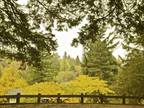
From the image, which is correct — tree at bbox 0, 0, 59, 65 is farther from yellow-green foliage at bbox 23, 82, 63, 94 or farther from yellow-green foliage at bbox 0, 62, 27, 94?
yellow-green foliage at bbox 0, 62, 27, 94

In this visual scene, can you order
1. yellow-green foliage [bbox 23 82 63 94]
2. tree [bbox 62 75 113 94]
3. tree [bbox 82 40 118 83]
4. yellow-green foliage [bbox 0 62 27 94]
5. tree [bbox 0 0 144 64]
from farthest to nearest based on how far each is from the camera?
tree [bbox 82 40 118 83] < yellow-green foliage [bbox 0 62 27 94] < yellow-green foliage [bbox 23 82 63 94] < tree [bbox 62 75 113 94] < tree [bbox 0 0 144 64]

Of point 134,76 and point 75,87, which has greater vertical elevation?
point 134,76

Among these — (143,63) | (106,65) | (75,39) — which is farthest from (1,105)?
(106,65)

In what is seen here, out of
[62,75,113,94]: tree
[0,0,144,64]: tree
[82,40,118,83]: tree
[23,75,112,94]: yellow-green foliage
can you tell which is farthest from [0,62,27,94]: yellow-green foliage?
[0,0,144,64]: tree

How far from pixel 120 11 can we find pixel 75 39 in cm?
167

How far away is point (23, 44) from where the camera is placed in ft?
39.6

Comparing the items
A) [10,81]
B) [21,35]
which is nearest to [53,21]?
[21,35]

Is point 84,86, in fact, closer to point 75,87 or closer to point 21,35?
point 75,87

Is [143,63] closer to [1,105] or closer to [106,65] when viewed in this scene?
[106,65]

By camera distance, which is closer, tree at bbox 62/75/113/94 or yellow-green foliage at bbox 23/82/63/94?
tree at bbox 62/75/113/94

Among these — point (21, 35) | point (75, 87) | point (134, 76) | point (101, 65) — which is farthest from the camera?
point (101, 65)

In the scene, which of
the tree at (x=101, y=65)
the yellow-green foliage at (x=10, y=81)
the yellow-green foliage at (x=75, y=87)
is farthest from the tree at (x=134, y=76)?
the yellow-green foliage at (x=10, y=81)

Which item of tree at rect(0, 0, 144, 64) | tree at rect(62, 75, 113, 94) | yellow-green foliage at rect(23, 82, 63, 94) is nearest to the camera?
tree at rect(0, 0, 144, 64)

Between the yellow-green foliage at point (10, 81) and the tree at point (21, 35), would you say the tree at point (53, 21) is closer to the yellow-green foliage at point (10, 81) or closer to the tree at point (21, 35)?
the tree at point (21, 35)
